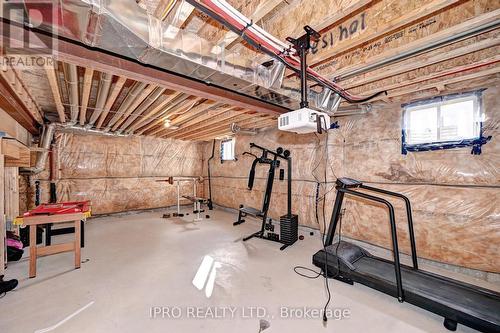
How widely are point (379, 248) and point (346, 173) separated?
4.52 feet

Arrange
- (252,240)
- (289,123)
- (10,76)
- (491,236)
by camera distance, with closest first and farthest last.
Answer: (289,123), (10,76), (491,236), (252,240)

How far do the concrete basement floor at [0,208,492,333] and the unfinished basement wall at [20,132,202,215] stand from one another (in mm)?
2716

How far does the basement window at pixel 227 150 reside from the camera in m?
6.78

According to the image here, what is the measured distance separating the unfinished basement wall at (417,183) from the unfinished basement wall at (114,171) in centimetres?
458

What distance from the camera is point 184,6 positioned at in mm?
1480

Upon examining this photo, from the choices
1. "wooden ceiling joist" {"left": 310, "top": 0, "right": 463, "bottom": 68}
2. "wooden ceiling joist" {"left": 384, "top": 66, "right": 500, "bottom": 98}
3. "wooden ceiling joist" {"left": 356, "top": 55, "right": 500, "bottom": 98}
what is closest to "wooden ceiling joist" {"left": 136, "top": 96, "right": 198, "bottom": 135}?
"wooden ceiling joist" {"left": 310, "top": 0, "right": 463, "bottom": 68}

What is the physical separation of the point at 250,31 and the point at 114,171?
20.8 feet

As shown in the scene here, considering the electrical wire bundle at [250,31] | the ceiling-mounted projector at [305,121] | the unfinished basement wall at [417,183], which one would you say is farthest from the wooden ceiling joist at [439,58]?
the unfinished basement wall at [417,183]

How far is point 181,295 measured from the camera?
7.32 ft

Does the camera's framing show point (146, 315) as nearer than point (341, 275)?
Yes

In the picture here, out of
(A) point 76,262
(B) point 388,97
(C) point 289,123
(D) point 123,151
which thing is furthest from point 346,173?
(D) point 123,151

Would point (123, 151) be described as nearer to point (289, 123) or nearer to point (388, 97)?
point (289, 123)

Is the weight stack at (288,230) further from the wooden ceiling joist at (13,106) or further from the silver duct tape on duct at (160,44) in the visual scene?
the wooden ceiling joist at (13,106)

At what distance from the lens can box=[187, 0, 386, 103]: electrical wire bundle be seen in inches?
49.8
